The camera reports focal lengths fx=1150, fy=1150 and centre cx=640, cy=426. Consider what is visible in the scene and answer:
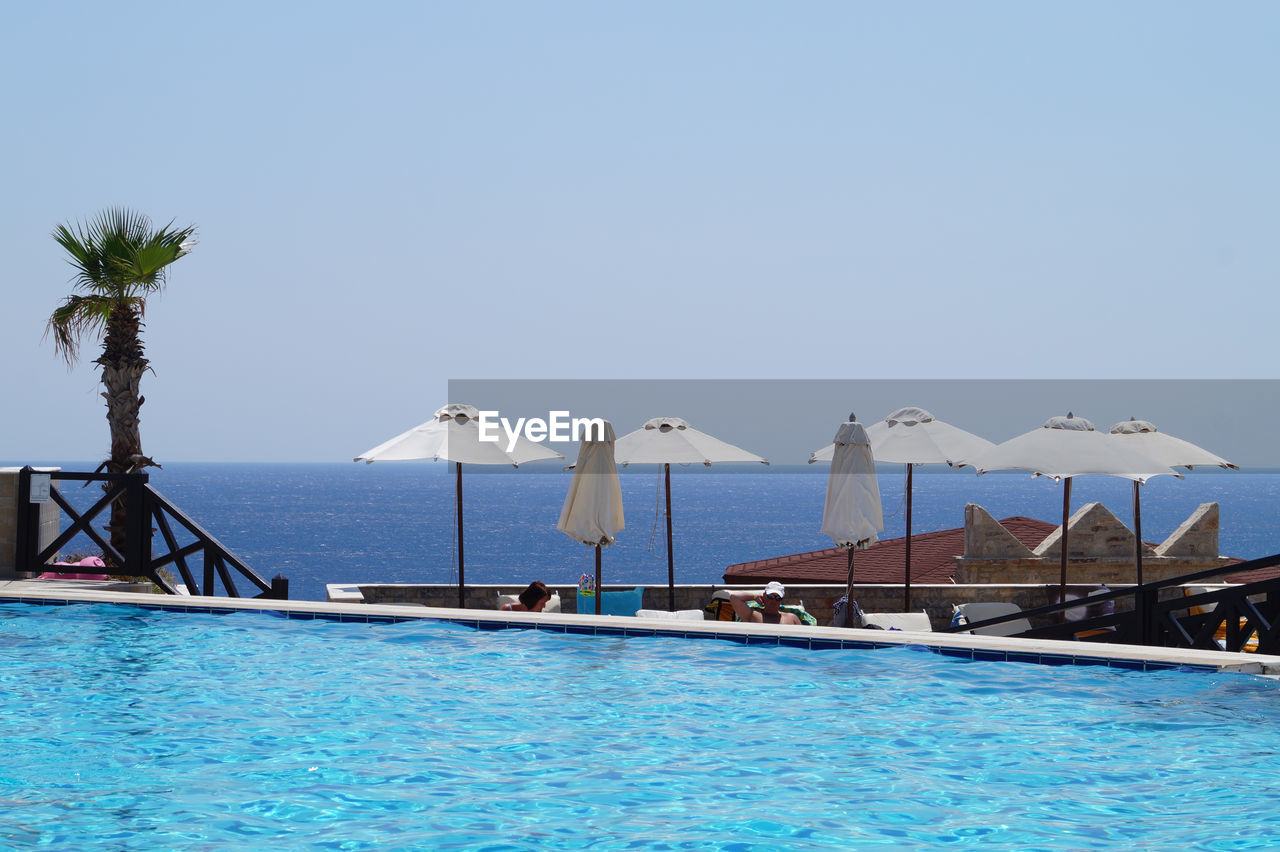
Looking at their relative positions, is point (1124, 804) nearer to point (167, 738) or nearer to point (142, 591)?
point (167, 738)

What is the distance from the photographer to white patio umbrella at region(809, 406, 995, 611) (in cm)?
1416

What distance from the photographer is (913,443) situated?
1456 cm

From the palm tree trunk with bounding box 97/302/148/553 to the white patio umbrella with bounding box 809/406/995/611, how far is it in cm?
1127

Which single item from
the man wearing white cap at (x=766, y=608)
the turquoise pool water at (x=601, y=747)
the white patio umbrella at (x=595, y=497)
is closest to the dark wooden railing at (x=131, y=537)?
the turquoise pool water at (x=601, y=747)

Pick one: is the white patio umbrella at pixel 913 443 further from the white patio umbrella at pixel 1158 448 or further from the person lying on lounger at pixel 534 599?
the person lying on lounger at pixel 534 599

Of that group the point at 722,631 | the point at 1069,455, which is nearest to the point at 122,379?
the point at 722,631

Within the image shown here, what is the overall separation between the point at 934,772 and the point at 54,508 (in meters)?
11.9

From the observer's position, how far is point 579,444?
13.3 m

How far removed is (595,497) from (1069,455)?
17.2 feet

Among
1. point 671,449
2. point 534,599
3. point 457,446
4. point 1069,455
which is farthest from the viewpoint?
point 671,449

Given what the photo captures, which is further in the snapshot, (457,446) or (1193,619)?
(457,446)

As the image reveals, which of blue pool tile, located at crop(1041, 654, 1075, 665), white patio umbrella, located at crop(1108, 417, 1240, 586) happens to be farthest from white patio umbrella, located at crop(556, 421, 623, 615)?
white patio umbrella, located at crop(1108, 417, 1240, 586)

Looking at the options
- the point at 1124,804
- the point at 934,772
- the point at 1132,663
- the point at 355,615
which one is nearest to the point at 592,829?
the point at 934,772

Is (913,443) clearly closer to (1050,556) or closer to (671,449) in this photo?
(671,449)
